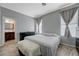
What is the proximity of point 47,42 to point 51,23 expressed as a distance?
470 mm

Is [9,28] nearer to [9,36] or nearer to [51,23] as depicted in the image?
[9,36]

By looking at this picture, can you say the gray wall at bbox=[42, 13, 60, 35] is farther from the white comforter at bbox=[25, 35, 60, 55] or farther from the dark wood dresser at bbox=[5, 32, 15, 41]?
the dark wood dresser at bbox=[5, 32, 15, 41]

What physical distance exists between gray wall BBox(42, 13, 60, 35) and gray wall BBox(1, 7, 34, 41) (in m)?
0.32

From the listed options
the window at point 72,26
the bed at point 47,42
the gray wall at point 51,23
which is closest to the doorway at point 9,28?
the bed at point 47,42

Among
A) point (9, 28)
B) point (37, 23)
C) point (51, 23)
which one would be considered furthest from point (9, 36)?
point (51, 23)

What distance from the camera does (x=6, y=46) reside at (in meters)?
1.50

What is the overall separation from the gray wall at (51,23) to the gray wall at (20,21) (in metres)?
0.32

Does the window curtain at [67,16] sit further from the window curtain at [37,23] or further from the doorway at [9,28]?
the doorway at [9,28]

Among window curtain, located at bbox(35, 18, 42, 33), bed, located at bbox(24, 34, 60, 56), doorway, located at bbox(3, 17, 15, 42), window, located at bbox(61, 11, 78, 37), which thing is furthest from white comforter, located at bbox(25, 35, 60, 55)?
doorway, located at bbox(3, 17, 15, 42)

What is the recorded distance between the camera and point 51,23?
61.8 inches

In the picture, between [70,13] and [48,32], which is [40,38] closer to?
[48,32]

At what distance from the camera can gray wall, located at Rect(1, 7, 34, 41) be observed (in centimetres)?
141

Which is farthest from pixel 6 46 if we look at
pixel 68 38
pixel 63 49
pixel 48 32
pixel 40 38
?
pixel 68 38

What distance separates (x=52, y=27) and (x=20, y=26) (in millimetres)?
761
